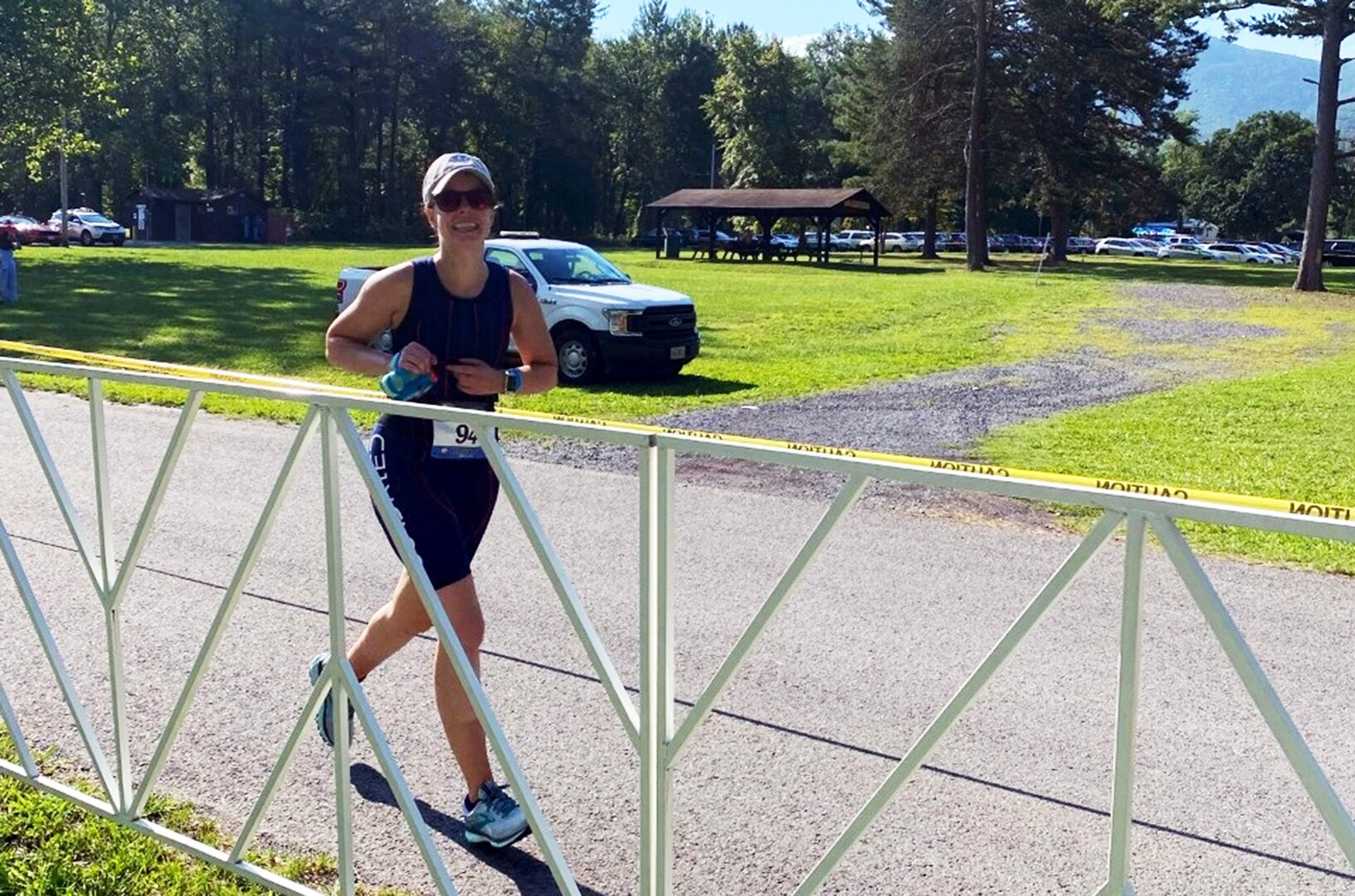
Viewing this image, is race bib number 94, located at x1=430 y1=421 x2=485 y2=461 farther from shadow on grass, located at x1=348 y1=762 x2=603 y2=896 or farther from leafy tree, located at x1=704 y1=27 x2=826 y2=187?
leafy tree, located at x1=704 y1=27 x2=826 y2=187

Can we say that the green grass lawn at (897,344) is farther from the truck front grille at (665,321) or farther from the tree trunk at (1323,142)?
the tree trunk at (1323,142)

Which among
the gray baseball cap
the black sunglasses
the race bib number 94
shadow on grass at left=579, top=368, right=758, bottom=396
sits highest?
the gray baseball cap

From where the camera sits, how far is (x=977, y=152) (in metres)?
50.8

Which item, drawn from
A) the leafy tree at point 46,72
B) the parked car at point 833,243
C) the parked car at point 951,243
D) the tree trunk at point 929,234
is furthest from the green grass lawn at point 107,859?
the parked car at point 951,243

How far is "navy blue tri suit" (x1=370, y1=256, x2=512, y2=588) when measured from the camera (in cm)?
342

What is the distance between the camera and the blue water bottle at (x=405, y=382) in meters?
3.48

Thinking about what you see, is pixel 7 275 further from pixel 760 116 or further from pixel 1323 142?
pixel 760 116

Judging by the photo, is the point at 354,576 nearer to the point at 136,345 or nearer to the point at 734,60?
the point at 136,345

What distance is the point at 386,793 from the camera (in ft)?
13.1

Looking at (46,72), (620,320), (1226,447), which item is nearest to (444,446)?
(1226,447)

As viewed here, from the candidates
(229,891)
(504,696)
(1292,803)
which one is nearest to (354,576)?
(504,696)

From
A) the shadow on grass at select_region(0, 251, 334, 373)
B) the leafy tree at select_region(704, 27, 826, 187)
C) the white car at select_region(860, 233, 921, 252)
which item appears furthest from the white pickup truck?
the white car at select_region(860, 233, 921, 252)

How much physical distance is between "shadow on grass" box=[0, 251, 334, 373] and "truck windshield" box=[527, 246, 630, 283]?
3314 mm

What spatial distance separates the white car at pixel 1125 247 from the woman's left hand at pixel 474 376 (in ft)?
275
